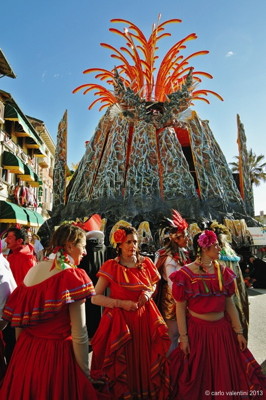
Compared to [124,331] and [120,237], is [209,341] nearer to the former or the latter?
[124,331]

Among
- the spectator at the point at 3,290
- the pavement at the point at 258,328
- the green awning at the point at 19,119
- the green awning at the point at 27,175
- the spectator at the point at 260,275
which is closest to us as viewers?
the spectator at the point at 3,290

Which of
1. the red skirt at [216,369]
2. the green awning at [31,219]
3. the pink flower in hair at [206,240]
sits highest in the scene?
the green awning at [31,219]

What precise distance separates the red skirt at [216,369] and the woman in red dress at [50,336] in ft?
3.01

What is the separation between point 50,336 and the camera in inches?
80.4

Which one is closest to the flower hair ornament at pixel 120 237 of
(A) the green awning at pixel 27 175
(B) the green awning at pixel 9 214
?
(B) the green awning at pixel 9 214

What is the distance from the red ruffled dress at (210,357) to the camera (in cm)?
247

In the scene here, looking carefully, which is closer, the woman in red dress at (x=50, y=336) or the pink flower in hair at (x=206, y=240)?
the woman in red dress at (x=50, y=336)

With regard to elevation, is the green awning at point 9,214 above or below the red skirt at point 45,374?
above

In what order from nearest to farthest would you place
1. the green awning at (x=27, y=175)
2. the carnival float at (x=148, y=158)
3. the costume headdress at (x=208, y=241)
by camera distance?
1. the costume headdress at (x=208, y=241)
2. the carnival float at (x=148, y=158)
3. the green awning at (x=27, y=175)

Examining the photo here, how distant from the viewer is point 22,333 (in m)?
2.12

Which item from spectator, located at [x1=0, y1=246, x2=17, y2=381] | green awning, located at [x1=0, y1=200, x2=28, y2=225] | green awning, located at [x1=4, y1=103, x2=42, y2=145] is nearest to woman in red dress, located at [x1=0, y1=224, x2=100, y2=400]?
spectator, located at [x1=0, y1=246, x2=17, y2=381]

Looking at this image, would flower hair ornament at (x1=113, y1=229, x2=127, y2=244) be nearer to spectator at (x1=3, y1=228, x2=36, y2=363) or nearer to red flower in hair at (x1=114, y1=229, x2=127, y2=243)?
red flower in hair at (x1=114, y1=229, x2=127, y2=243)

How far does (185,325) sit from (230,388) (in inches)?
22.5

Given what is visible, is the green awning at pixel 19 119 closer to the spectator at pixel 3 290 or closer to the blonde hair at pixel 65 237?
the spectator at pixel 3 290
